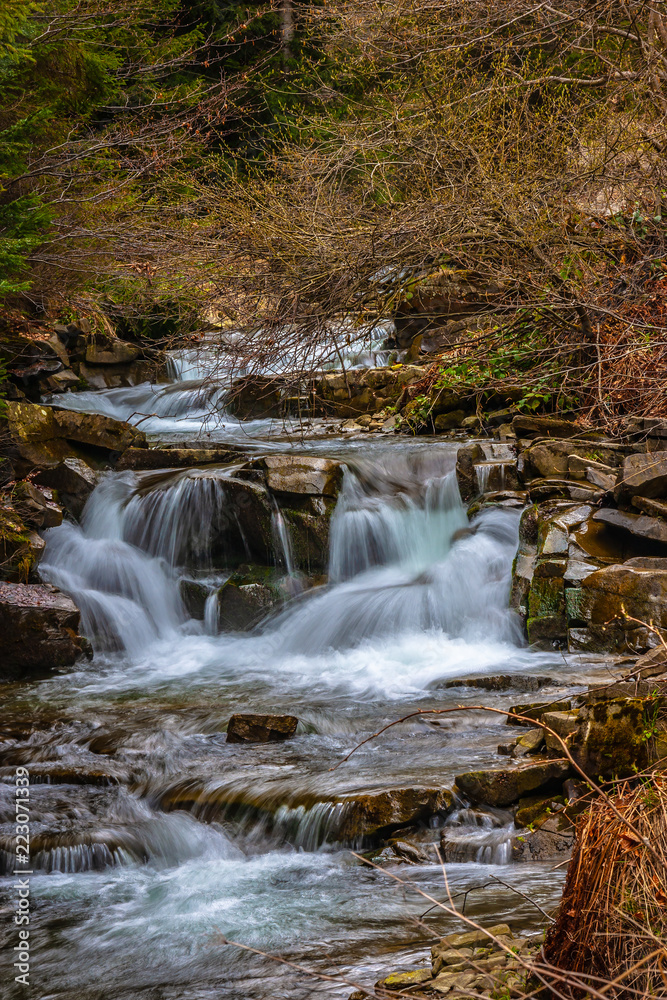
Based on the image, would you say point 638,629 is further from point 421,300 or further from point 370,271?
point 421,300

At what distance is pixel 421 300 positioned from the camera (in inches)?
549

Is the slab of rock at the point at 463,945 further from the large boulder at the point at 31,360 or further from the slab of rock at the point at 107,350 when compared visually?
the slab of rock at the point at 107,350

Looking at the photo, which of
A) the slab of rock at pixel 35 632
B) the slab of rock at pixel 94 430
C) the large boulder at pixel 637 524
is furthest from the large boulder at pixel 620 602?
the slab of rock at pixel 94 430

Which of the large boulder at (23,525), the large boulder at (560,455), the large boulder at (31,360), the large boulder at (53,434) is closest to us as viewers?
the large boulder at (23,525)

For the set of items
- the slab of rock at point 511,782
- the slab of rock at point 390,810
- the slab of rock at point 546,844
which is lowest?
the slab of rock at point 546,844

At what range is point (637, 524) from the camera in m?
7.25

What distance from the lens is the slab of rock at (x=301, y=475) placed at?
929 cm

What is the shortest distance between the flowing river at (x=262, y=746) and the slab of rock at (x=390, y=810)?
0.06 meters

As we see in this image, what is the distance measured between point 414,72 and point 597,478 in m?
6.58

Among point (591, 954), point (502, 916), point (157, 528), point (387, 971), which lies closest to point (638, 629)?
point (502, 916)

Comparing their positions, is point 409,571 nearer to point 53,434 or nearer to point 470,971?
point 53,434

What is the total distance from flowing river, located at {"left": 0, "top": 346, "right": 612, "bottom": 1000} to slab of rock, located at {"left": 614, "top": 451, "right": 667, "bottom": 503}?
1.42 meters

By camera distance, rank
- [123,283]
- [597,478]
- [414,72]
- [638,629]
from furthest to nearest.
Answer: [123,283]
[414,72]
[597,478]
[638,629]

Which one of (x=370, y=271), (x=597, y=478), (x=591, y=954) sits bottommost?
(x=591, y=954)
